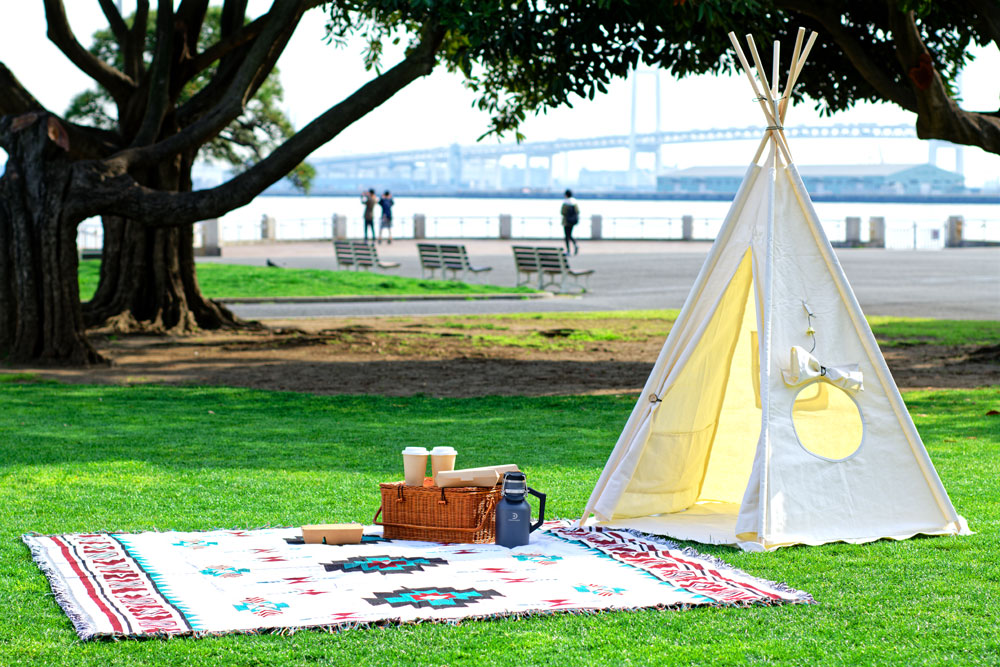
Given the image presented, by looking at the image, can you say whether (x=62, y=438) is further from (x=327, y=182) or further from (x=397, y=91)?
(x=327, y=182)

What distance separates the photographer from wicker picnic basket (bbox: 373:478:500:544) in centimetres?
654

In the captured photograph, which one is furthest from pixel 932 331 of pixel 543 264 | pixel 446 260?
pixel 446 260

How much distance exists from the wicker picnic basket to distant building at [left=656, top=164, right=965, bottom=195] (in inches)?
3978

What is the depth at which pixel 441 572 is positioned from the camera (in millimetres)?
5844

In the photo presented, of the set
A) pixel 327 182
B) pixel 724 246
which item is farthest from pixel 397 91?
pixel 327 182

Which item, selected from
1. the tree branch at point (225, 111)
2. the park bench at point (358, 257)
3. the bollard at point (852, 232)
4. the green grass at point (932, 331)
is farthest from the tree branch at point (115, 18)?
the bollard at point (852, 232)

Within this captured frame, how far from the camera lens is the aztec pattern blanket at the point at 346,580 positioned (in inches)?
197

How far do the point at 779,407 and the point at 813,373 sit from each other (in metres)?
0.26

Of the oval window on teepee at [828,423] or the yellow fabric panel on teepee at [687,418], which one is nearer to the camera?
the oval window on teepee at [828,423]

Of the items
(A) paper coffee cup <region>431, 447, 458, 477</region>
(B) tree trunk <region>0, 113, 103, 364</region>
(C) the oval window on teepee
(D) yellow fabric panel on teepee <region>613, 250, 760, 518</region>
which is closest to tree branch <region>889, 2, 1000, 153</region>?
(D) yellow fabric panel on teepee <region>613, 250, 760, 518</region>

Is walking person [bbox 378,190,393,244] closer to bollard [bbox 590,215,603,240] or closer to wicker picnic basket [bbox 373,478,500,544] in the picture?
bollard [bbox 590,215,603,240]

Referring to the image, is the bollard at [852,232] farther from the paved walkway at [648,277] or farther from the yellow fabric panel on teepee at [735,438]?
the yellow fabric panel on teepee at [735,438]

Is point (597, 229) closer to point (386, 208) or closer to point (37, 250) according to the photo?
point (386, 208)

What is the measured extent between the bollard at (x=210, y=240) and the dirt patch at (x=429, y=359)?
55.6ft
